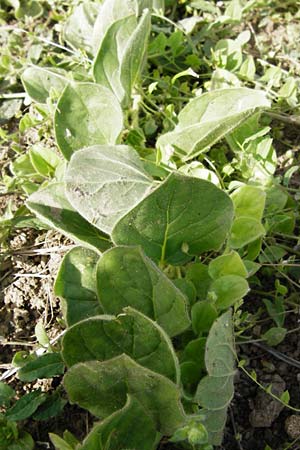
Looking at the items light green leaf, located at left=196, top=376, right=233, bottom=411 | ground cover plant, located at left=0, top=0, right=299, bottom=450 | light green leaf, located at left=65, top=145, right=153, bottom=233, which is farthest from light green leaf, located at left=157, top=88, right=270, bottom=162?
light green leaf, located at left=196, top=376, right=233, bottom=411

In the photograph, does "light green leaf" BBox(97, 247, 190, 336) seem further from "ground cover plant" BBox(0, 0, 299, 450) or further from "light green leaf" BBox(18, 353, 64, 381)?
"light green leaf" BBox(18, 353, 64, 381)

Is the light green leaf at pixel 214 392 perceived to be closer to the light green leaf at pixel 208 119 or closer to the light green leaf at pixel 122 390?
the light green leaf at pixel 122 390

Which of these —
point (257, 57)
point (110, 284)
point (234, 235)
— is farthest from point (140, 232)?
point (257, 57)

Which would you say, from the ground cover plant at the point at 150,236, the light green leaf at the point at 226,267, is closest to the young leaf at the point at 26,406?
the ground cover plant at the point at 150,236

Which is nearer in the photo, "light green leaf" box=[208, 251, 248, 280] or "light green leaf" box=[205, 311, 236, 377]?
"light green leaf" box=[205, 311, 236, 377]

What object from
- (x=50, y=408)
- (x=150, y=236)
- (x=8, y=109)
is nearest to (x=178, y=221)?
(x=150, y=236)

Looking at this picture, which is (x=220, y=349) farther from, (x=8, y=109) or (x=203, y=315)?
(x=8, y=109)
